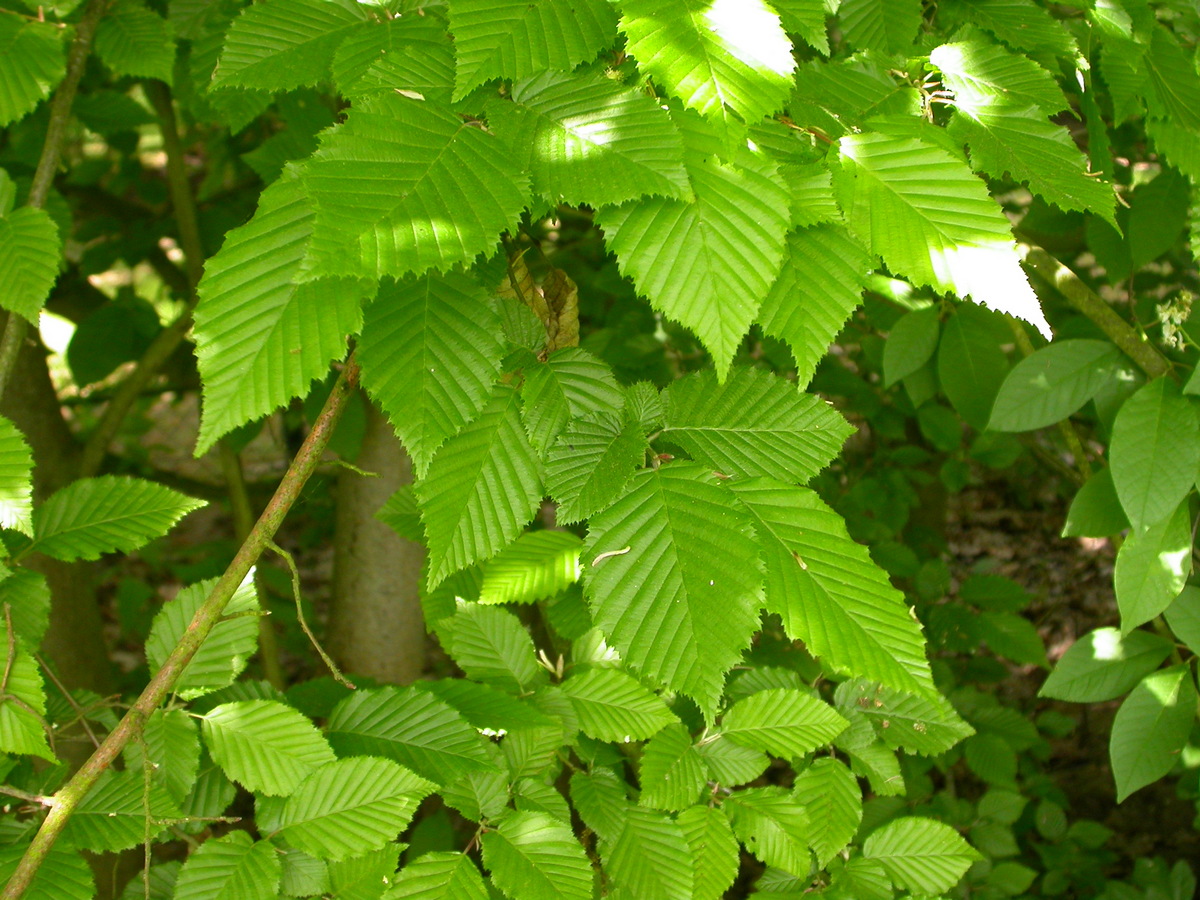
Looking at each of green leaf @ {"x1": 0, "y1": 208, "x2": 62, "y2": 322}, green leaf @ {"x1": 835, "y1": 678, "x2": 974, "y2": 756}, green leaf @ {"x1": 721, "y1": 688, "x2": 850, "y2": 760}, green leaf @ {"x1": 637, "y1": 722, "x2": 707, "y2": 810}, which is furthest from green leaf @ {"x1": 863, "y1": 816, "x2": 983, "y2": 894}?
green leaf @ {"x1": 0, "y1": 208, "x2": 62, "y2": 322}

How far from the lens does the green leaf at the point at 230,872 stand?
1092 mm

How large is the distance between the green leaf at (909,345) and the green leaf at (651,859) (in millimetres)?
1118

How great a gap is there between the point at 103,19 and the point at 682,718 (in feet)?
5.40

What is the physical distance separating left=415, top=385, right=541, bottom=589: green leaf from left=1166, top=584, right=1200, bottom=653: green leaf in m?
1.20

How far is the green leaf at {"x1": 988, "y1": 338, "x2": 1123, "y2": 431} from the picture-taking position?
169cm

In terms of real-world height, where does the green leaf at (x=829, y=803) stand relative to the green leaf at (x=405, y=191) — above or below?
below

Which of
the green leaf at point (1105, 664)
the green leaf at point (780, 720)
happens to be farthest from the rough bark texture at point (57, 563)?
the green leaf at point (1105, 664)

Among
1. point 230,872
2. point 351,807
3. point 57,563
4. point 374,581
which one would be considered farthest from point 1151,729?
point 57,563

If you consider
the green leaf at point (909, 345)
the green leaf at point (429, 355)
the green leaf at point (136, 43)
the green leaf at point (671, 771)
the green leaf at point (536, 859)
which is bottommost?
the green leaf at point (671, 771)

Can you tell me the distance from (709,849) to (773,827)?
100 mm

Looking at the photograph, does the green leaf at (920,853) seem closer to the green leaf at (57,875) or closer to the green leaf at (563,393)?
the green leaf at (563,393)

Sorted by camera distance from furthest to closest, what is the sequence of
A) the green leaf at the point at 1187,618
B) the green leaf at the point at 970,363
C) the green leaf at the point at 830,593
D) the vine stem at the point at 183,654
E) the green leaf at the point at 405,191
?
the green leaf at the point at 970,363 < the green leaf at the point at 1187,618 < the vine stem at the point at 183,654 < the green leaf at the point at 830,593 < the green leaf at the point at 405,191

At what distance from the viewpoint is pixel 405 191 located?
2.76ft

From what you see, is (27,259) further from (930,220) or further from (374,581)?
(374,581)
